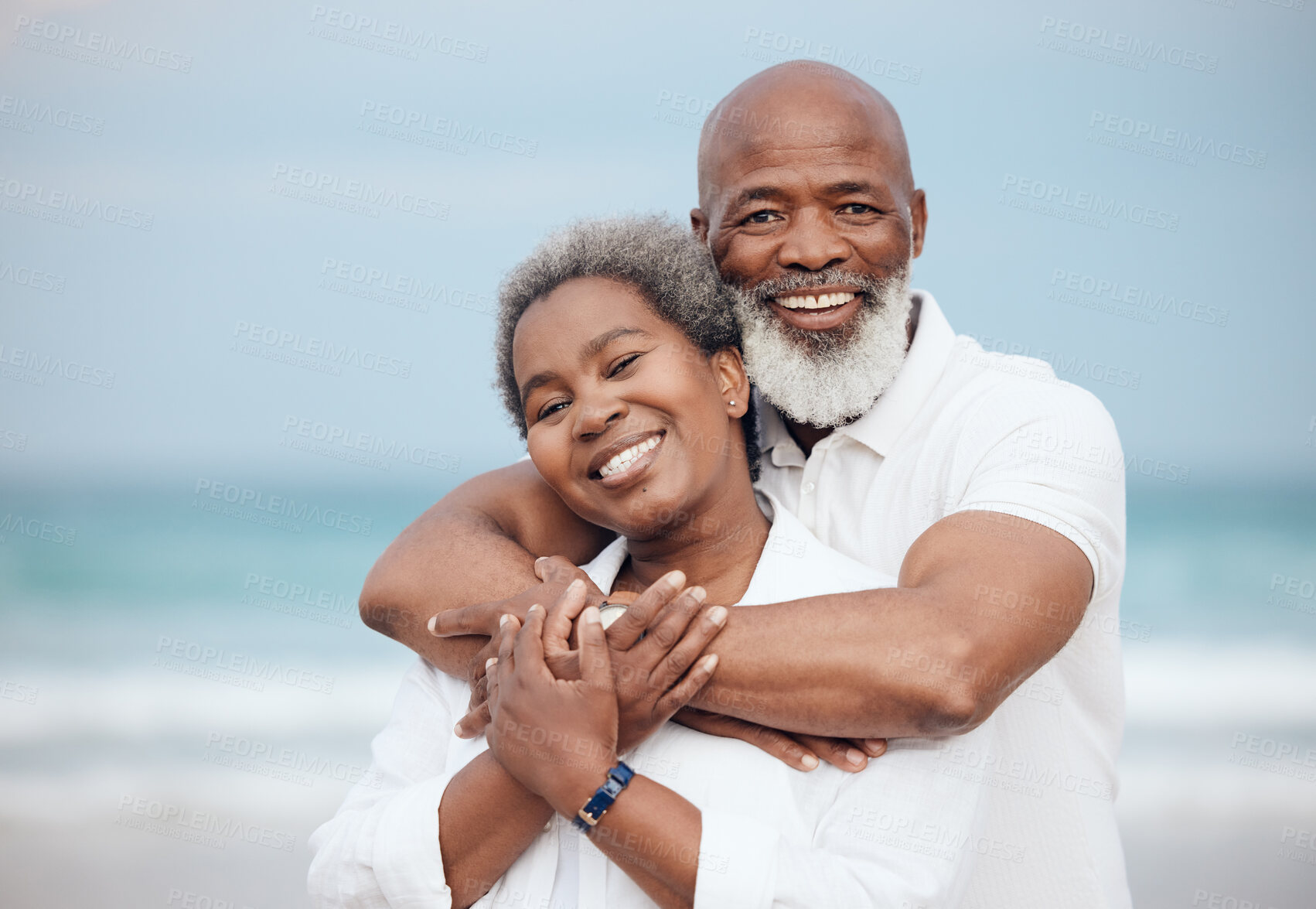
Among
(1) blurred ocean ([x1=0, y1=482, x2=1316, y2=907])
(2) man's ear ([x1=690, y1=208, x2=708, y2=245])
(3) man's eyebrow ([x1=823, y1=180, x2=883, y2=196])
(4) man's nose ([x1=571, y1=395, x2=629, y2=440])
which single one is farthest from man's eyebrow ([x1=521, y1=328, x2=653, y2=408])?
(1) blurred ocean ([x1=0, y1=482, x2=1316, y2=907])

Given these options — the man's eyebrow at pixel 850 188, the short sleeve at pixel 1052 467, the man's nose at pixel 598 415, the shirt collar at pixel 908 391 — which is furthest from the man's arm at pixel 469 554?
the man's eyebrow at pixel 850 188

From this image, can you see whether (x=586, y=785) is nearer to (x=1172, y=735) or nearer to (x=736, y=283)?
(x=736, y=283)

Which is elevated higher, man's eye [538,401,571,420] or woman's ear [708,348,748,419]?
woman's ear [708,348,748,419]

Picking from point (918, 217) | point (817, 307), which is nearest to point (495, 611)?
point (817, 307)

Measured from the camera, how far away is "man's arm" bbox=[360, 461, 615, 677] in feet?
8.09

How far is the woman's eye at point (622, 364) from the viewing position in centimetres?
234

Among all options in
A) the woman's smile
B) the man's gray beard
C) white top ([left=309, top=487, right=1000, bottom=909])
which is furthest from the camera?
the man's gray beard

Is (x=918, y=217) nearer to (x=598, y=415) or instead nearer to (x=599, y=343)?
(x=599, y=343)

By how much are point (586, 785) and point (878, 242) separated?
1.77m

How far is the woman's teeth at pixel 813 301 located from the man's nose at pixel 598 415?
0.86 m

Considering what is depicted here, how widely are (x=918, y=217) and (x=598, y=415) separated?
1.57 m

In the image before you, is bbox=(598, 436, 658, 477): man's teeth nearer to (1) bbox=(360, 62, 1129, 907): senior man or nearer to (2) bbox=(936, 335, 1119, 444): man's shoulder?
(1) bbox=(360, 62, 1129, 907): senior man

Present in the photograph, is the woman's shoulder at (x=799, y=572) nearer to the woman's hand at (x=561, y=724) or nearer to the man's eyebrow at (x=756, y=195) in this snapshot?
the woman's hand at (x=561, y=724)

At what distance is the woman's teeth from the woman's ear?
39 cm
